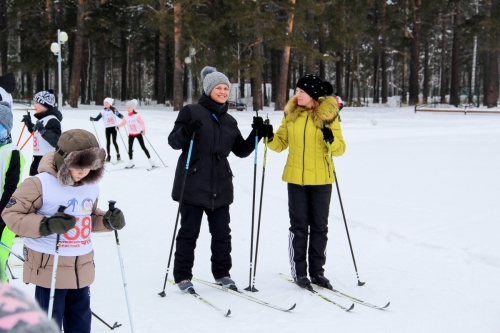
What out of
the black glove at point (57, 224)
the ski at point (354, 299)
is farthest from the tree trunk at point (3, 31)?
the black glove at point (57, 224)

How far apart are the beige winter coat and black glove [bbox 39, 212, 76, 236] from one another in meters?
0.04

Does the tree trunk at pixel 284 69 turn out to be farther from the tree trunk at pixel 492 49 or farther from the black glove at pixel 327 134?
the black glove at pixel 327 134

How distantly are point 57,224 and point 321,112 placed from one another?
2.86 m

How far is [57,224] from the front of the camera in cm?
300

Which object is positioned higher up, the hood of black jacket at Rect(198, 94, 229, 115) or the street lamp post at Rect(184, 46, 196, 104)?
the street lamp post at Rect(184, 46, 196, 104)

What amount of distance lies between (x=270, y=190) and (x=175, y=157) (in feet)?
17.6

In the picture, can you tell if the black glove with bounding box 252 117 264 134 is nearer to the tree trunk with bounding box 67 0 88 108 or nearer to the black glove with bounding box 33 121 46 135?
the black glove with bounding box 33 121 46 135

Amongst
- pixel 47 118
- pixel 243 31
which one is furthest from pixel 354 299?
pixel 243 31

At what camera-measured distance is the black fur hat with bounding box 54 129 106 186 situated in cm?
312

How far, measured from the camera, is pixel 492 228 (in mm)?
7367

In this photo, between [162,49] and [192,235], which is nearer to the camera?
[192,235]

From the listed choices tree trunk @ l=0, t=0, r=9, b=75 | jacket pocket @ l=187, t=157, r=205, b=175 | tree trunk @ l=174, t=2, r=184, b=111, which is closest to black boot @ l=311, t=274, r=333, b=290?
jacket pocket @ l=187, t=157, r=205, b=175

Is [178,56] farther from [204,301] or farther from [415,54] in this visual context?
[204,301]

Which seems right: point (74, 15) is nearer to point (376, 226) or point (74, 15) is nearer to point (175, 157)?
point (175, 157)
